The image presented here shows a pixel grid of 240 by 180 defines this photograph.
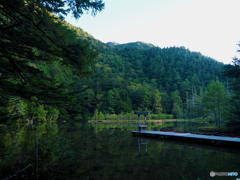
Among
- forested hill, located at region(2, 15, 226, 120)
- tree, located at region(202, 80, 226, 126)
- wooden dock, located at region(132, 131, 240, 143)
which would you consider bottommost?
wooden dock, located at region(132, 131, 240, 143)

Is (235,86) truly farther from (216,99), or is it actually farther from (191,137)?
(191,137)

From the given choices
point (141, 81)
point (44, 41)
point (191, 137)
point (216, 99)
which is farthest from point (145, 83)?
point (44, 41)

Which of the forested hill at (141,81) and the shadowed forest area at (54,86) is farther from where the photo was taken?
the forested hill at (141,81)

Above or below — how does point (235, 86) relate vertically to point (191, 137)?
above

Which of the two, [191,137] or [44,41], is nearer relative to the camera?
[44,41]

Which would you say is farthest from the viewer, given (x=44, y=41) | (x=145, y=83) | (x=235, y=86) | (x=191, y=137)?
(x=145, y=83)

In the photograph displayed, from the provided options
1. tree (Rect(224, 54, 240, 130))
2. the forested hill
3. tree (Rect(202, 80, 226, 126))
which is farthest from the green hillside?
tree (Rect(224, 54, 240, 130))

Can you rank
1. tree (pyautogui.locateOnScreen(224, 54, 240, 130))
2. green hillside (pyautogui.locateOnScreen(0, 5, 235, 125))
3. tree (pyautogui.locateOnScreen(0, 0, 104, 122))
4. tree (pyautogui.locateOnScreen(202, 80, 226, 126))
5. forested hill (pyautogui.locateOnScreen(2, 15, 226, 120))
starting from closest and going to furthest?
tree (pyautogui.locateOnScreen(0, 0, 104, 122))
tree (pyautogui.locateOnScreen(224, 54, 240, 130))
tree (pyautogui.locateOnScreen(202, 80, 226, 126))
green hillside (pyautogui.locateOnScreen(0, 5, 235, 125))
forested hill (pyautogui.locateOnScreen(2, 15, 226, 120))

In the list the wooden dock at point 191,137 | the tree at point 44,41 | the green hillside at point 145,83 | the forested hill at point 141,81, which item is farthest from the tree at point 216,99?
the tree at point 44,41

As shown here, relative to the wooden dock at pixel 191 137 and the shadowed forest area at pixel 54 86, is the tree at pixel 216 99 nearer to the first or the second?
the shadowed forest area at pixel 54 86

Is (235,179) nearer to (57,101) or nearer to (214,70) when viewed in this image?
(57,101)

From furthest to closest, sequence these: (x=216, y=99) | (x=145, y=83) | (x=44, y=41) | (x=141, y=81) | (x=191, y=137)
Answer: (x=141, y=81)
(x=145, y=83)
(x=216, y=99)
(x=191, y=137)
(x=44, y=41)

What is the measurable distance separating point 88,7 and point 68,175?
5472 millimetres

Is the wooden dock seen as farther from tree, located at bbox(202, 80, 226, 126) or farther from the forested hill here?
tree, located at bbox(202, 80, 226, 126)
